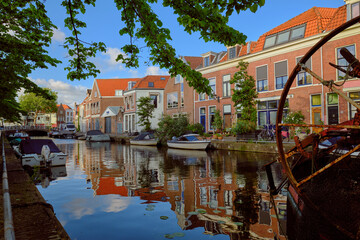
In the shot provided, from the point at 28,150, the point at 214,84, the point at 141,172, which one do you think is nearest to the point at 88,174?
the point at 141,172

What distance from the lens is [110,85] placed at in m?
61.4

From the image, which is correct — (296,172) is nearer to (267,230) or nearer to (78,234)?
(267,230)

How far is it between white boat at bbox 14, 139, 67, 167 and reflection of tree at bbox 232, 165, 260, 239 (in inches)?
384

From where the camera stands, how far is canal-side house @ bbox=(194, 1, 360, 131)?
20078 millimetres

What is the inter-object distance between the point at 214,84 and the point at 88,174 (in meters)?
21.7

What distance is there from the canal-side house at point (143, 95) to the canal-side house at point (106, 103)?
Answer: 4.54 m

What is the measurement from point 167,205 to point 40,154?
1010 centimetres

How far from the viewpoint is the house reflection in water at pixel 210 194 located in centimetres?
560

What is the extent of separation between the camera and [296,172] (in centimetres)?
672

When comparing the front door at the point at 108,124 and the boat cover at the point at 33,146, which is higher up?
the front door at the point at 108,124

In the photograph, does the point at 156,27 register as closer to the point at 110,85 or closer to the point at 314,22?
the point at 314,22

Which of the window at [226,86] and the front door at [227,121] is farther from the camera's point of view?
the window at [226,86]

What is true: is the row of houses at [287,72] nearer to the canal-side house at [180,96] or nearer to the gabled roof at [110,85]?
the canal-side house at [180,96]

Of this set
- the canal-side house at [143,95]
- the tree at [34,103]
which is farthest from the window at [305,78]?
the tree at [34,103]
